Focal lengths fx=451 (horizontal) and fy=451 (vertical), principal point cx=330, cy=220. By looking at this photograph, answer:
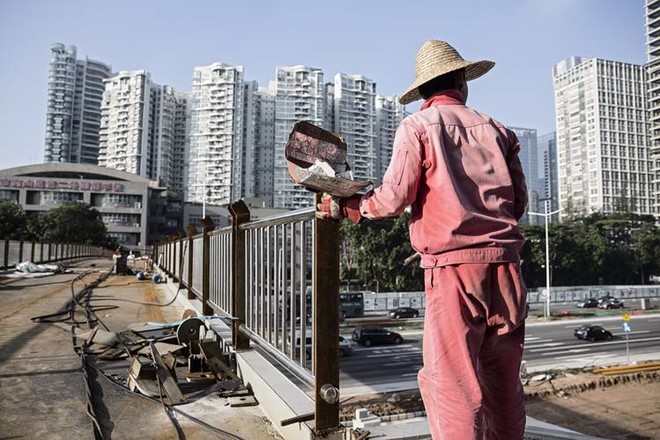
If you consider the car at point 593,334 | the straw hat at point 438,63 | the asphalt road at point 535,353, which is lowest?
the asphalt road at point 535,353

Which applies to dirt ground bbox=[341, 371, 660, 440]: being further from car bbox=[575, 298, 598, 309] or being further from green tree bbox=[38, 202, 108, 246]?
green tree bbox=[38, 202, 108, 246]

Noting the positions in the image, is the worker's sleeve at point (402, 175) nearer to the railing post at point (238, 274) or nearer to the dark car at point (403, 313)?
the railing post at point (238, 274)

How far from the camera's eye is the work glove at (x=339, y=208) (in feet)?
6.07

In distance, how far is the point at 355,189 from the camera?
71.3 inches

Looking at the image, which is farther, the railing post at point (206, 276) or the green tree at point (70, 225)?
the green tree at point (70, 225)

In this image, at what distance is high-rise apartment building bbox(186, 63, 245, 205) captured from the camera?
9588cm

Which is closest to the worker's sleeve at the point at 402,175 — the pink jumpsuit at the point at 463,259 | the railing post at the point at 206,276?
the pink jumpsuit at the point at 463,259

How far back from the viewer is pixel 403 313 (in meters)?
38.1

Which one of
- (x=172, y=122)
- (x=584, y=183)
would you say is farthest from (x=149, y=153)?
(x=584, y=183)

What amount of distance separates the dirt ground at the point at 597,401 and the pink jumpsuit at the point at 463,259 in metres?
16.7

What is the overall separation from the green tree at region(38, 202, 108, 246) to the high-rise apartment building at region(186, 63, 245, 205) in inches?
1553

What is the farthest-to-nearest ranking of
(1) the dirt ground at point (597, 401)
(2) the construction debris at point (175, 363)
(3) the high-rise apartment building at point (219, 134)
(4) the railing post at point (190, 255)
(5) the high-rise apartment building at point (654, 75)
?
(3) the high-rise apartment building at point (219, 134) < (5) the high-rise apartment building at point (654, 75) < (1) the dirt ground at point (597, 401) < (4) the railing post at point (190, 255) < (2) the construction debris at point (175, 363)

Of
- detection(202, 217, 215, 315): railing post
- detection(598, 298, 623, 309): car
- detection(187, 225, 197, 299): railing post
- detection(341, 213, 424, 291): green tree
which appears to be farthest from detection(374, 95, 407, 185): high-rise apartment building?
detection(202, 217, 215, 315): railing post

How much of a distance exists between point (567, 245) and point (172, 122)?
85.3 m
